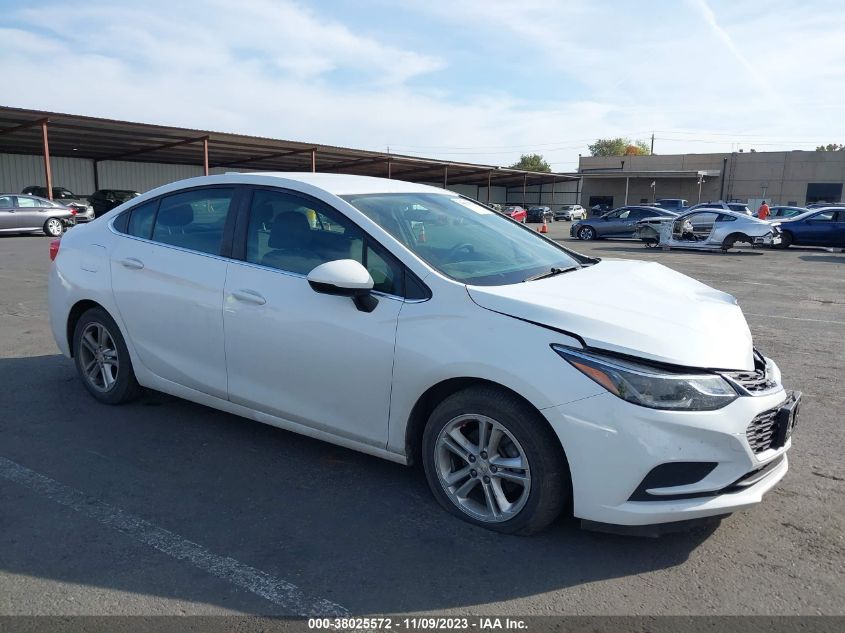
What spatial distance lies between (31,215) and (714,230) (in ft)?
73.1

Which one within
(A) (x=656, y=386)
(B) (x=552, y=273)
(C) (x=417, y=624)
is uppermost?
(B) (x=552, y=273)

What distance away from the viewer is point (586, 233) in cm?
2761

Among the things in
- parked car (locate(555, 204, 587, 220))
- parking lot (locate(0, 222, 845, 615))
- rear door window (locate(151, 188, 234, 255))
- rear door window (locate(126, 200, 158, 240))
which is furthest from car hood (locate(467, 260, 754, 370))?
parked car (locate(555, 204, 587, 220))

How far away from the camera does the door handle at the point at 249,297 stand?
12.4 feet

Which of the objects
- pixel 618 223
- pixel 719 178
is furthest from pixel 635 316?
pixel 719 178

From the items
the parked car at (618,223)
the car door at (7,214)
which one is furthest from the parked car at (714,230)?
the car door at (7,214)

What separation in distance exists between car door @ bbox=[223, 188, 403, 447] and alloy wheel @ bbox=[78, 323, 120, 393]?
139 centimetres

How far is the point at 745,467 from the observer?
9.46 feet

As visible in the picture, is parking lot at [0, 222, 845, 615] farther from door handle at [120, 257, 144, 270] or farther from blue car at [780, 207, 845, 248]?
blue car at [780, 207, 845, 248]

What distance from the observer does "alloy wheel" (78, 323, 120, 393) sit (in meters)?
4.86

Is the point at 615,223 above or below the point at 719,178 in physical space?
below

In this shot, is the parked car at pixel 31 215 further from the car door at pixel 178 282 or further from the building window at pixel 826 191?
the building window at pixel 826 191

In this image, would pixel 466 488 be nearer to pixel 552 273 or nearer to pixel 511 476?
pixel 511 476

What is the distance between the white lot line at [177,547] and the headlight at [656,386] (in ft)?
4.63
